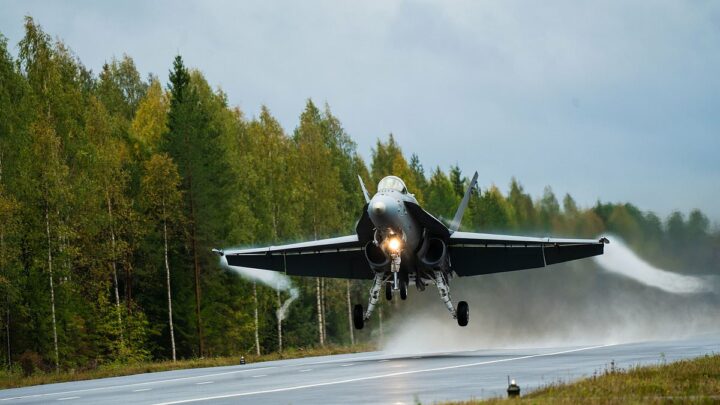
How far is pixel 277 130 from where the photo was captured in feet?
233

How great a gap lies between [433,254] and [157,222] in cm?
2621

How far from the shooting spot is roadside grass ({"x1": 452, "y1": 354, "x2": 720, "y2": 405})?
14.3 meters

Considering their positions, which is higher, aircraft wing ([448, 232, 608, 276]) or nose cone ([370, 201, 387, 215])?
nose cone ([370, 201, 387, 215])

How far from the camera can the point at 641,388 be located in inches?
625

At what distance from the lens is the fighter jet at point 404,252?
26.8 metres

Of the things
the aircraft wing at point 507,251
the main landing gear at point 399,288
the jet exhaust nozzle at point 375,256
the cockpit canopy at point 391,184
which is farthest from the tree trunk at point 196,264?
the cockpit canopy at point 391,184

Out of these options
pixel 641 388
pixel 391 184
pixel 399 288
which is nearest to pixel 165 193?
pixel 399 288

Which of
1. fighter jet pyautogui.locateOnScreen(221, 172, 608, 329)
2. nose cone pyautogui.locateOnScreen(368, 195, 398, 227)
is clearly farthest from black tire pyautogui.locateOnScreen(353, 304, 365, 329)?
nose cone pyautogui.locateOnScreen(368, 195, 398, 227)

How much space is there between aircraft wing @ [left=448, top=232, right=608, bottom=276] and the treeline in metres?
10.6

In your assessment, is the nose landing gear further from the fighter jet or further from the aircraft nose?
the aircraft nose

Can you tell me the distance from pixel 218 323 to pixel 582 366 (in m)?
34.3

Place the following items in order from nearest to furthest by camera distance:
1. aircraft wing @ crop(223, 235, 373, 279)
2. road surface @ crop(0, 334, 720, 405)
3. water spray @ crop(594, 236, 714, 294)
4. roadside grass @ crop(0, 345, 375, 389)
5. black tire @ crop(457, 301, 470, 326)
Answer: road surface @ crop(0, 334, 720, 405) → roadside grass @ crop(0, 345, 375, 389) → black tire @ crop(457, 301, 470, 326) → aircraft wing @ crop(223, 235, 373, 279) → water spray @ crop(594, 236, 714, 294)

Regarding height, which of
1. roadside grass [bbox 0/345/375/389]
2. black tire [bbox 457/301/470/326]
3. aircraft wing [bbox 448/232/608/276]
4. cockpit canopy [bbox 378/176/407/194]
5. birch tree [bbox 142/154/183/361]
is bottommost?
roadside grass [bbox 0/345/375/389]

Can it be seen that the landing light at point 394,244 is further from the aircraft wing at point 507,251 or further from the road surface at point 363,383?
the aircraft wing at point 507,251
